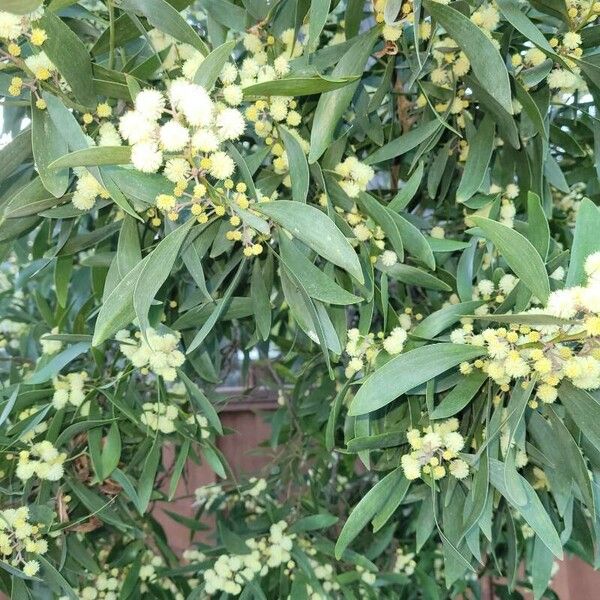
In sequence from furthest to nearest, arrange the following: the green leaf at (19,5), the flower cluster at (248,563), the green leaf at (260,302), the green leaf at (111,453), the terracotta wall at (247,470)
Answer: the terracotta wall at (247,470), the flower cluster at (248,563), the green leaf at (111,453), the green leaf at (260,302), the green leaf at (19,5)

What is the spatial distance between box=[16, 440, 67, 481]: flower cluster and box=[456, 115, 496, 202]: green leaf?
614mm

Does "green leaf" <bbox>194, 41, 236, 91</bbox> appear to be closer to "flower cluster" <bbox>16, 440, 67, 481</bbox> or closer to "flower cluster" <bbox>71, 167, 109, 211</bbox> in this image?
"flower cluster" <bbox>71, 167, 109, 211</bbox>

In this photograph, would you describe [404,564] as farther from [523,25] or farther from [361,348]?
[523,25]

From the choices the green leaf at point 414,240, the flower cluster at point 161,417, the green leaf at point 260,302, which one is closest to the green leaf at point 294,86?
the green leaf at point 414,240

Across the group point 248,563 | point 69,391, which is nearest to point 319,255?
point 69,391

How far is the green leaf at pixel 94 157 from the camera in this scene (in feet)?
1.54

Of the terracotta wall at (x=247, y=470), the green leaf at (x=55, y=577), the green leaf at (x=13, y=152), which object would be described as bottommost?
the terracotta wall at (x=247, y=470)

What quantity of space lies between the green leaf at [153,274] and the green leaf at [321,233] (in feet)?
0.27

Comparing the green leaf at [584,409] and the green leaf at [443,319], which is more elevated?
the green leaf at [443,319]

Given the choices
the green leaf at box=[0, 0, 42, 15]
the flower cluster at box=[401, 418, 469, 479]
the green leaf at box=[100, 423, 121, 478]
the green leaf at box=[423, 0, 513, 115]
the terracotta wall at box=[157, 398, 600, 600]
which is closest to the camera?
the green leaf at box=[0, 0, 42, 15]

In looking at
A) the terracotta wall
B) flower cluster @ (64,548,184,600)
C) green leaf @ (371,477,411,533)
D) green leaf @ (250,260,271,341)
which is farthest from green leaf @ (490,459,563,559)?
the terracotta wall

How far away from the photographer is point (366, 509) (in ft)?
2.40

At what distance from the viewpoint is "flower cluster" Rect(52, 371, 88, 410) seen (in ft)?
3.10

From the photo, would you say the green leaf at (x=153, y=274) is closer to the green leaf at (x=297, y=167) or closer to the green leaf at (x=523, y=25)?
the green leaf at (x=297, y=167)
